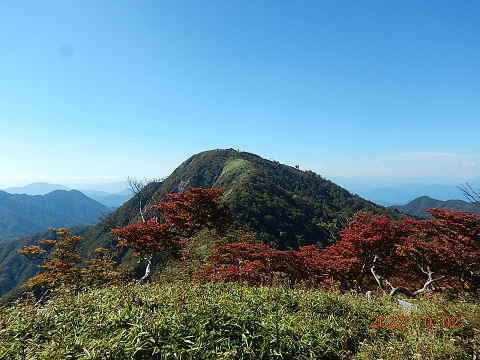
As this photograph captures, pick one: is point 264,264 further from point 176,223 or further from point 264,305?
point 176,223

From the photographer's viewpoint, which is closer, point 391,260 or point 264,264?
point 264,264

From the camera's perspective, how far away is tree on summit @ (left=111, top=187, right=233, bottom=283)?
10406 mm

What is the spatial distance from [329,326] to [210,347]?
209 cm

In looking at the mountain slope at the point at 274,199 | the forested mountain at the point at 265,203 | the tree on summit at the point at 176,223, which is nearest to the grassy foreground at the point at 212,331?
the tree on summit at the point at 176,223

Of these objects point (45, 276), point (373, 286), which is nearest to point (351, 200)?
point (373, 286)

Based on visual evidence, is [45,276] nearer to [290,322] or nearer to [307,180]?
[290,322]

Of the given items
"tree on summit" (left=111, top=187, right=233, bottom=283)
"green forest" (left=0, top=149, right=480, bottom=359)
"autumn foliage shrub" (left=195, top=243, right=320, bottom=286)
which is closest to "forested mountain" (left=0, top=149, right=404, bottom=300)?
"tree on summit" (left=111, top=187, right=233, bottom=283)

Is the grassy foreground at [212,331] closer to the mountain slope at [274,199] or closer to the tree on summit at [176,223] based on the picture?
the tree on summit at [176,223]

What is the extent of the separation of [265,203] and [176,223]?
41.3m

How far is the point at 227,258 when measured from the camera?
32.7 ft

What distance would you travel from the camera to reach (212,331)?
3037 mm

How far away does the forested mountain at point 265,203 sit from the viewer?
4334cm

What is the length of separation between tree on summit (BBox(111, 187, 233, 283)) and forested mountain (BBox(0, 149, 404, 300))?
12.0ft

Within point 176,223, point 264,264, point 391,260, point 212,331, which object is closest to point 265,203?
point 176,223
